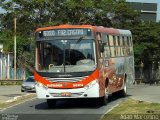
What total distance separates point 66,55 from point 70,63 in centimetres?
35

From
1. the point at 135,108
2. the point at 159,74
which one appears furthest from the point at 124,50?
the point at 159,74

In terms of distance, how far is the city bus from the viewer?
19.6 m

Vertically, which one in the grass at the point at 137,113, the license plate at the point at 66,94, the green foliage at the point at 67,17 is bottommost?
the grass at the point at 137,113

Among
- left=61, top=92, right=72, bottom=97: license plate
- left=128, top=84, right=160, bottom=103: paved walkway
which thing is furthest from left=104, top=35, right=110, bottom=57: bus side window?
left=61, top=92, right=72, bottom=97: license plate

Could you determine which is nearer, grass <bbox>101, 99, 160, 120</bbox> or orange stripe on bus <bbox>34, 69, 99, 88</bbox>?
grass <bbox>101, 99, 160, 120</bbox>

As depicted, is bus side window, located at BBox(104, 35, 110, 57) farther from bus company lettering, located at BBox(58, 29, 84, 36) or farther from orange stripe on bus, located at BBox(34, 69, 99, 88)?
orange stripe on bus, located at BBox(34, 69, 99, 88)

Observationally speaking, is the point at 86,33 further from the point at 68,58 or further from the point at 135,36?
the point at 135,36

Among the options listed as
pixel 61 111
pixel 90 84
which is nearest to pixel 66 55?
pixel 90 84

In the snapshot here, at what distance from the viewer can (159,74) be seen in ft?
244

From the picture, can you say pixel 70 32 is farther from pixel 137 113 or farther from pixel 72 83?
pixel 137 113

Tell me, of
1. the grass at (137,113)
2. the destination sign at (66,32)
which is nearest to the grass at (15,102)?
the destination sign at (66,32)

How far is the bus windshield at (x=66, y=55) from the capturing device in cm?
1988

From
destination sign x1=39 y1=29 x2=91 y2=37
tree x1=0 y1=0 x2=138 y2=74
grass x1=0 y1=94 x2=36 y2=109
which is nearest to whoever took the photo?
destination sign x1=39 y1=29 x2=91 y2=37

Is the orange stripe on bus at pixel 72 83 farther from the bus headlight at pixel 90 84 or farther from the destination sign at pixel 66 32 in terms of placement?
the destination sign at pixel 66 32
